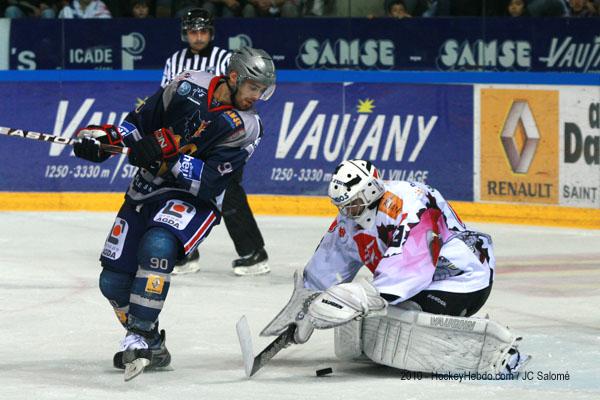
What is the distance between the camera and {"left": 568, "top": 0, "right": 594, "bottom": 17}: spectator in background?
1022 cm

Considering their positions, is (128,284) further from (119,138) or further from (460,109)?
(460,109)

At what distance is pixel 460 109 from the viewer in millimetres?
10133

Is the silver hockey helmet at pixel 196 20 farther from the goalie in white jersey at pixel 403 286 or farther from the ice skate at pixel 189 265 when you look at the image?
the goalie in white jersey at pixel 403 286

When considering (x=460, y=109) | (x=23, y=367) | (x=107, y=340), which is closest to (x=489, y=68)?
(x=460, y=109)

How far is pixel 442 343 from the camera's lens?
17.7ft

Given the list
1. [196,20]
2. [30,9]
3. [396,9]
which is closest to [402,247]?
[196,20]

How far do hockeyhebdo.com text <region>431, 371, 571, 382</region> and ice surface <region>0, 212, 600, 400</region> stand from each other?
0.12ft

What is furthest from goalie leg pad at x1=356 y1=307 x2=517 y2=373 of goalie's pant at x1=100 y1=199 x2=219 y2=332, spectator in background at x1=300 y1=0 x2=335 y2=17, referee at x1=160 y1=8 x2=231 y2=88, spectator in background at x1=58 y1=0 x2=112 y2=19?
spectator in background at x1=58 y1=0 x2=112 y2=19

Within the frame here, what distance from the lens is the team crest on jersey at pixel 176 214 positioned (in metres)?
5.49

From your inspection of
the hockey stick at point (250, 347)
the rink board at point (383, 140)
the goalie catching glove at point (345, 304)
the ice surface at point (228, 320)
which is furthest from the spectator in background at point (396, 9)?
the goalie catching glove at point (345, 304)

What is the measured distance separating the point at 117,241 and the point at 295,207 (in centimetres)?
485

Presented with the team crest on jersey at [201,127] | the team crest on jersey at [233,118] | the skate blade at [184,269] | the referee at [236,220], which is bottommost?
the skate blade at [184,269]

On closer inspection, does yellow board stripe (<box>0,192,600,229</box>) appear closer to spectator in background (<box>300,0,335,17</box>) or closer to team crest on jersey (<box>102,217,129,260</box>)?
Result: spectator in background (<box>300,0,335,17</box>)

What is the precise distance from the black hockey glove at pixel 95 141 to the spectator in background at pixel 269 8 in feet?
17.6
